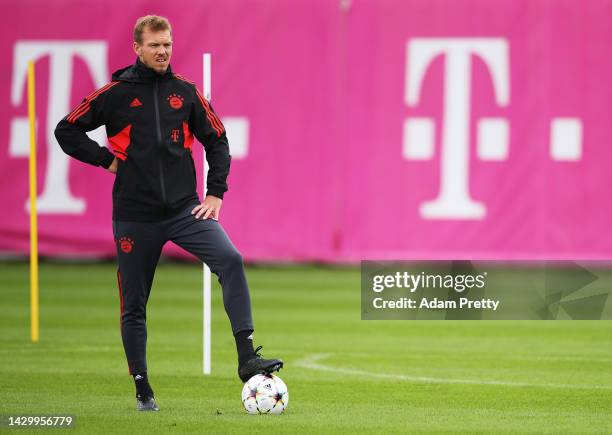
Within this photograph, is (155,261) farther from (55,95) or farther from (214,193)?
(55,95)

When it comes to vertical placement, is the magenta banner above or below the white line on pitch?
above

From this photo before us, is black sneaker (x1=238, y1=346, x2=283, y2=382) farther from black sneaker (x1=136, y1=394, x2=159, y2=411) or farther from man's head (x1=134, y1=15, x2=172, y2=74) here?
man's head (x1=134, y1=15, x2=172, y2=74)

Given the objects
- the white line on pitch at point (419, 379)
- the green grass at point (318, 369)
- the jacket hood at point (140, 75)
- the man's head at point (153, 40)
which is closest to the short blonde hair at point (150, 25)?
the man's head at point (153, 40)

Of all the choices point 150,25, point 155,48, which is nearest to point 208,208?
point 155,48

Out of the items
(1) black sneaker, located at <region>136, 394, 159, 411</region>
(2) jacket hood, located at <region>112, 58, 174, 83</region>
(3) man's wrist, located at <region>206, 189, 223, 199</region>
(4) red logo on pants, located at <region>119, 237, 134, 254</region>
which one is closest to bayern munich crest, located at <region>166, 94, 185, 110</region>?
(2) jacket hood, located at <region>112, 58, 174, 83</region>

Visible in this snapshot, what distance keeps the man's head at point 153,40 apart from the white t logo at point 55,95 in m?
14.0

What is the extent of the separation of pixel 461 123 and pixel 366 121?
1.45 meters

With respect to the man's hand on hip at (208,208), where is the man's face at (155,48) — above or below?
above

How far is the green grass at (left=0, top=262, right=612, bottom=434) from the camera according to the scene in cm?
800

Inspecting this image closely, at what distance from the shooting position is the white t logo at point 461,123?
20.8 meters

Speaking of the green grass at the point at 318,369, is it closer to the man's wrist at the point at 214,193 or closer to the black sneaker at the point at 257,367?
the black sneaker at the point at 257,367

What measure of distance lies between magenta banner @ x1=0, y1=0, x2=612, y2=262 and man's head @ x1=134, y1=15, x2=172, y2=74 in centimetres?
1323

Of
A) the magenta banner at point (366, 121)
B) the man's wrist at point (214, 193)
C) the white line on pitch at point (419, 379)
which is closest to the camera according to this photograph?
the man's wrist at point (214, 193)

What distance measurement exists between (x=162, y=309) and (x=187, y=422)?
8.10 metres
